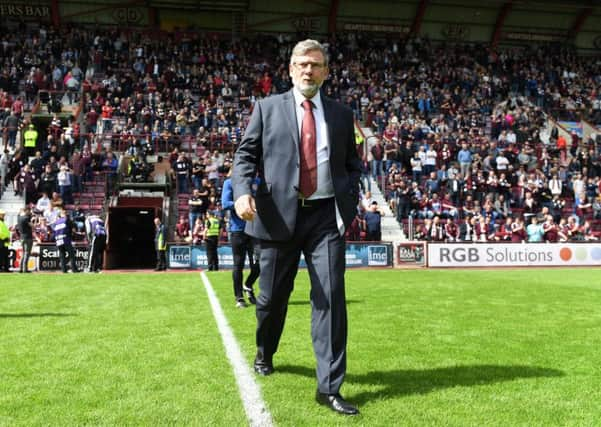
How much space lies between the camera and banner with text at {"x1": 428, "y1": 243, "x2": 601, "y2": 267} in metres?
21.8

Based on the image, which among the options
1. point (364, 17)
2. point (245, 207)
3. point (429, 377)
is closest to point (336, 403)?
point (429, 377)

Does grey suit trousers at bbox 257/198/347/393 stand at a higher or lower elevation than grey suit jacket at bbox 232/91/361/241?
lower

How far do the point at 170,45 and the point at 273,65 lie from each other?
5875 mm

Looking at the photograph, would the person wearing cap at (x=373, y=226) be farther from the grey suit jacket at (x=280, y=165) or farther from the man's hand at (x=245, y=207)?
the man's hand at (x=245, y=207)

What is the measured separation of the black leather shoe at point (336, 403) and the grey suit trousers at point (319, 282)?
1.4 inches

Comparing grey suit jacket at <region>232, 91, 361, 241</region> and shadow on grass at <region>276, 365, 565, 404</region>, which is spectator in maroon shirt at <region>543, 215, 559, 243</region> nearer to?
shadow on grass at <region>276, 365, 565, 404</region>

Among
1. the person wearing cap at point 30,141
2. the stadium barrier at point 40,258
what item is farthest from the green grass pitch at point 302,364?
the person wearing cap at point 30,141

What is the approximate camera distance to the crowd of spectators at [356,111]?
24391 millimetres

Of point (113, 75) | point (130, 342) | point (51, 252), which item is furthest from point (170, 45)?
point (130, 342)

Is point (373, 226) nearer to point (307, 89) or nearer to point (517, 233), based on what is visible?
point (517, 233)

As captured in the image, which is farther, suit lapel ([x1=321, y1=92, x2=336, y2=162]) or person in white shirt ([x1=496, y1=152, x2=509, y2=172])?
person in white shirt ([x1=496, y1=152, x2=509, y2=172])

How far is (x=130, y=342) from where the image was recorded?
229 inches

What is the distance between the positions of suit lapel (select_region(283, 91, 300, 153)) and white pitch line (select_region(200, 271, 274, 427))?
1.57 meters

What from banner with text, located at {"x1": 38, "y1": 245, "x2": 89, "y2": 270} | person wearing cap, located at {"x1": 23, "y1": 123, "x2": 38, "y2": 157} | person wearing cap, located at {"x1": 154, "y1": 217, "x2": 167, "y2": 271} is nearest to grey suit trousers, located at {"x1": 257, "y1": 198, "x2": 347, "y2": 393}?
person wearing cap, located at {"x1": 154, "y1": 217, "x2": 167, "y2": 271}
